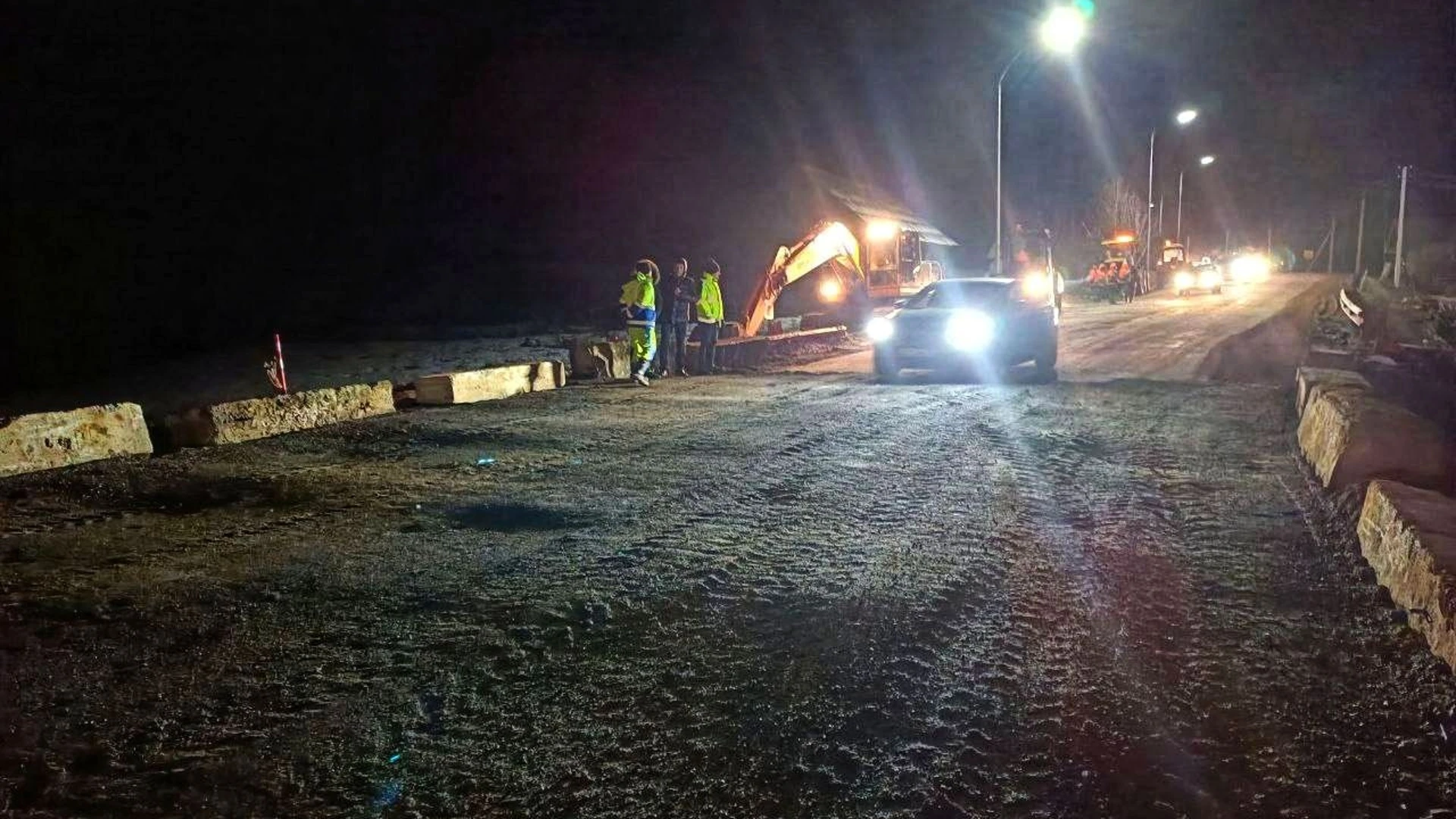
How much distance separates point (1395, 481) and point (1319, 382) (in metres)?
3.17

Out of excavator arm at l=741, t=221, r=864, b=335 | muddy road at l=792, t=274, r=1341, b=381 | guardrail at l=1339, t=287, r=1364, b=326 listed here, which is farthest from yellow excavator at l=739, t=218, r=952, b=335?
guardrail at l=1339, t=287, r=1364, b=326

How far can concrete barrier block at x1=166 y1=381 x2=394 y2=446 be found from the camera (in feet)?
29.8

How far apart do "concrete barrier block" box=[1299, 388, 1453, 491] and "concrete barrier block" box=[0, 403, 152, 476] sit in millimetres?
9676

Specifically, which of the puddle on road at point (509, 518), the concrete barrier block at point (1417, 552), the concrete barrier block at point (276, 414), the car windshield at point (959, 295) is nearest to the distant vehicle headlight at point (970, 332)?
the car windshield at point (959, 295)

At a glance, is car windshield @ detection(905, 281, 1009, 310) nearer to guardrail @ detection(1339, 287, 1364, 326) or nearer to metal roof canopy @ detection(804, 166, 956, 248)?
guardrail @ detection(1339, 287, 1364, 326)

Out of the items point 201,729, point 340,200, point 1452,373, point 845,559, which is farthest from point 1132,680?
point 340,200

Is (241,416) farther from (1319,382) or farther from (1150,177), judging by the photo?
(1150,177)

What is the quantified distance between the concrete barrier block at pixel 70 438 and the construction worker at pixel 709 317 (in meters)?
8.32

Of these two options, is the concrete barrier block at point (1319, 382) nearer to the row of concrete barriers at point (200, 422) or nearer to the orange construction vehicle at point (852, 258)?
the row of concrete barriers at point (200, 422)

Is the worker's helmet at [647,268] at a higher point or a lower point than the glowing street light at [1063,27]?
lower

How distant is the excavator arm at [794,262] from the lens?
755 inches

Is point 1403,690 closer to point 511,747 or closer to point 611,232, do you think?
point 511,747

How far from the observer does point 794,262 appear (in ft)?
66.7

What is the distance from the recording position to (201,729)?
3.47m
